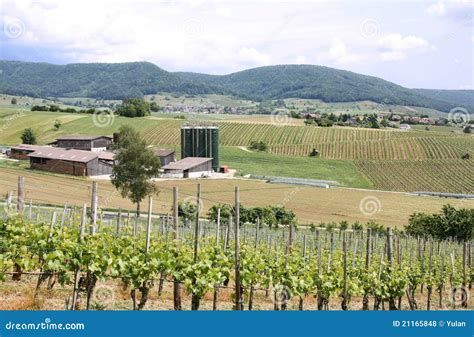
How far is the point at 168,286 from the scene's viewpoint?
1755cm

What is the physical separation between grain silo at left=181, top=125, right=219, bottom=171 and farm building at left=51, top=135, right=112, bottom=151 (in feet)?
43.1

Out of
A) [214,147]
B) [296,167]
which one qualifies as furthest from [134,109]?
[296,167]

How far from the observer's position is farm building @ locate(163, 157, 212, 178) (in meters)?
72.8

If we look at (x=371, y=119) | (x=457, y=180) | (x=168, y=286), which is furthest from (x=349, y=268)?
(x=371, y=119)

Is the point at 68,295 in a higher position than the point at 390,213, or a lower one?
higher

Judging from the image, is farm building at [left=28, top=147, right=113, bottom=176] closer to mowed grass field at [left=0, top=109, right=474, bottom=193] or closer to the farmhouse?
mowed grass field at [left=0, top=109, right=474, bottom=193]

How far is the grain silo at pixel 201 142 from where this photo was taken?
8181cm

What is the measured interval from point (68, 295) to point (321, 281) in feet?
20.1

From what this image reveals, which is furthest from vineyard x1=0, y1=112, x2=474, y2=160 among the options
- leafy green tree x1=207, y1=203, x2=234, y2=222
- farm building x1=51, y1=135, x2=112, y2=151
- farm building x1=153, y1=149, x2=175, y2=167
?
leafy green tree x1=207, y1=203, x2=234, y2=222

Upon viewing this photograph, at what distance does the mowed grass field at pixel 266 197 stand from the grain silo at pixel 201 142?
1143cm

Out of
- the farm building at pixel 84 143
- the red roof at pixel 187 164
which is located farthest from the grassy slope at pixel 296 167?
the farm building at pixel 84 143

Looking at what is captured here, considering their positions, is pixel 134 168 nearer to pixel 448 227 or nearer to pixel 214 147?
pixel 448 227

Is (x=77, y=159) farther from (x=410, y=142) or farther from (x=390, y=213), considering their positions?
(x=410, y=142)

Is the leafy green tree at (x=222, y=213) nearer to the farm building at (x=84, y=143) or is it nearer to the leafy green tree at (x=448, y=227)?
the leafy green tree at (x=448, y=227)
